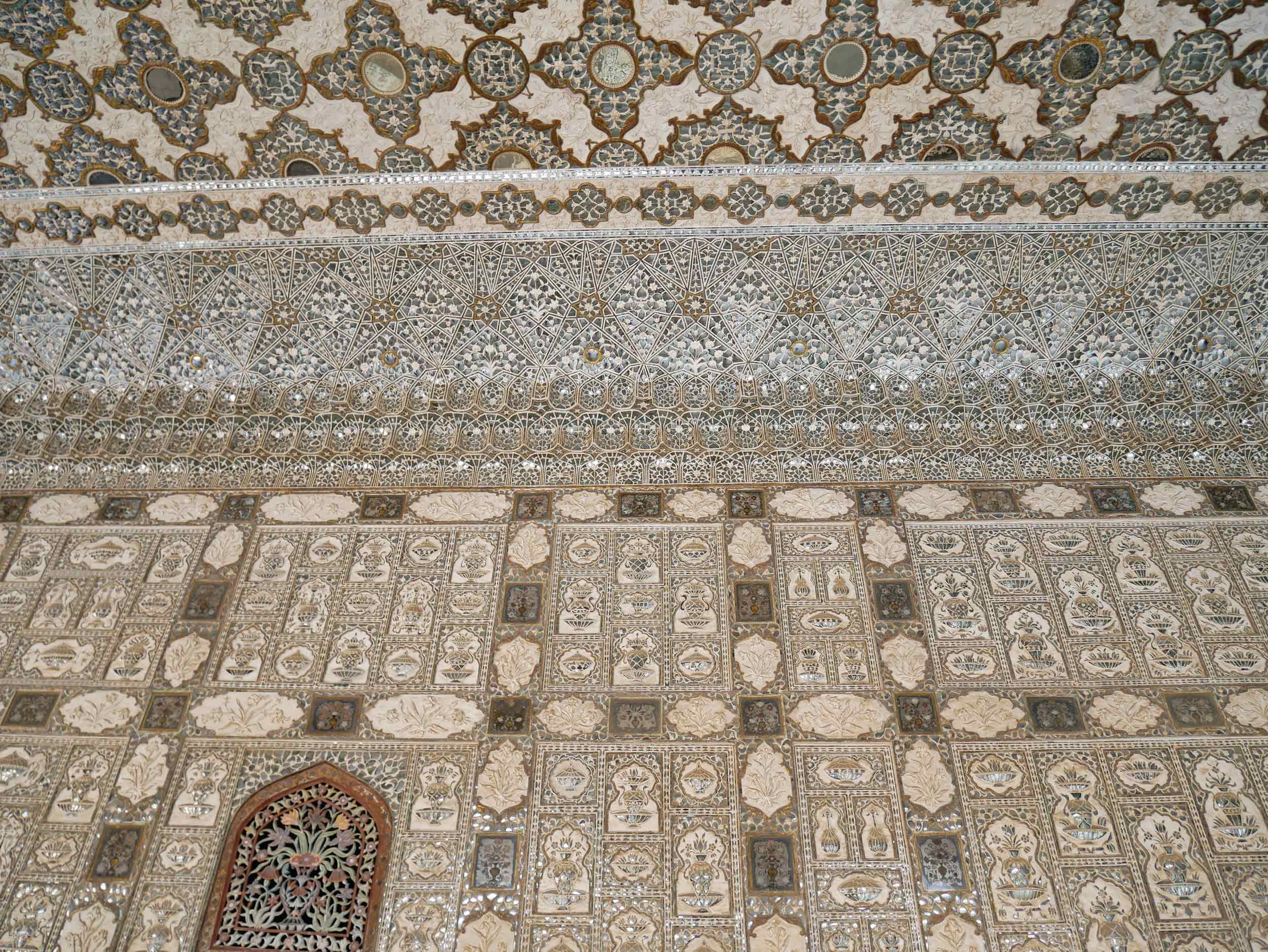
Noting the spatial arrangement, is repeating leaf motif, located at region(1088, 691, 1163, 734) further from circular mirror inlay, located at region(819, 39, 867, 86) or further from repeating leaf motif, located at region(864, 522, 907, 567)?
circular mirror inlay, located at region(819, 39, 867, 86)

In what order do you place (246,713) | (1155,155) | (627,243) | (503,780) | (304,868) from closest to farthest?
(304,868) → (503,780) → (246,713) → (1155,155) → (627,243)

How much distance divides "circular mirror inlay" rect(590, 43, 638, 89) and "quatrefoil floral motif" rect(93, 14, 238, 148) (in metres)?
1.68

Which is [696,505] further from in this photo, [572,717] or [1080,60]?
[1080,60]

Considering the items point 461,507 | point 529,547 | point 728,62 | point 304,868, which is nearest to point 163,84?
point 461,507

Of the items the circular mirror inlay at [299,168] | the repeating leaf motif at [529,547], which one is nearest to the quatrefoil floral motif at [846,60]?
the circular mirror inlay at [299,168]

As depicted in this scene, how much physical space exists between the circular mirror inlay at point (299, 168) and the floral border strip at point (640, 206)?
77 millimetres

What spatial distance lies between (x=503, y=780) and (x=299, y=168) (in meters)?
3.09

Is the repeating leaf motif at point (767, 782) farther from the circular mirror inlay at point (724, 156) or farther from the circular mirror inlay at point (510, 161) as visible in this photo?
the circular mirror inlay at point (510, 161)

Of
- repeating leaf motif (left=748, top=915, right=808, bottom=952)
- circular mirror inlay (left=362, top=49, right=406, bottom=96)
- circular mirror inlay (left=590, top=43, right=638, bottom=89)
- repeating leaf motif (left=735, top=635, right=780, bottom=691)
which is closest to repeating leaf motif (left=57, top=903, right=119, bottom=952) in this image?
repeating leaf motif (left=748, top=915, right=808, bottom=952)

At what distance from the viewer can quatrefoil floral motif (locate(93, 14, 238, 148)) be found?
4.40 m

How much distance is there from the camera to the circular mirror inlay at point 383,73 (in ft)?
14.5

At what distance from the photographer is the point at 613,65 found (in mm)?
4449

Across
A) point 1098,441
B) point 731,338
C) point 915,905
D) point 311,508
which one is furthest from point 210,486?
point 1098,441

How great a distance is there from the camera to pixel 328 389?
5230 millimetres
